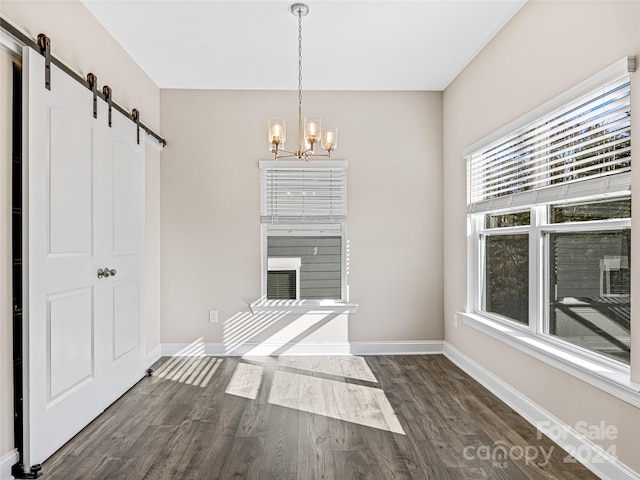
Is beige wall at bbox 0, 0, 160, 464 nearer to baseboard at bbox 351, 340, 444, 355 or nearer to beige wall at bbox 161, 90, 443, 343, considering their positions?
beige wall at bbox 161, 90, 443, 343

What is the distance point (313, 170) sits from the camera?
4.62 metres

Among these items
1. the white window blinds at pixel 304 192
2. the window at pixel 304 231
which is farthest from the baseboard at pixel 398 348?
the white window blinds at pixel 304 192

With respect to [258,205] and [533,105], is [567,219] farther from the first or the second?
[258,205]

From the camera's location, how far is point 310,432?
273 cm

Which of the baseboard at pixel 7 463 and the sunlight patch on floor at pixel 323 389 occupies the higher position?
the baseboard at pixel 7 463

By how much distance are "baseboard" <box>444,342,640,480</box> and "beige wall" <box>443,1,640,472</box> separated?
5 cm

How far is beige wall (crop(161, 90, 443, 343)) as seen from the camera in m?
4.56

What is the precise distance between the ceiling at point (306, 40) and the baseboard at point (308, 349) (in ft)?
8.95

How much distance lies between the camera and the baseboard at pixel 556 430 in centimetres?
214

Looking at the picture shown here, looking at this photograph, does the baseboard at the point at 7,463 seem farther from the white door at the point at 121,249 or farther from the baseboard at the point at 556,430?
the baseboard at the point at 556,430

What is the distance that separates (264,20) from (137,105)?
1520 millimetres

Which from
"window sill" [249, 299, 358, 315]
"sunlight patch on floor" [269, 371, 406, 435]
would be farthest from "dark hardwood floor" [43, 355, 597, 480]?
"window sill" [249, 299, 358, 315]

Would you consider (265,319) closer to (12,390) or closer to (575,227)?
(12,390)

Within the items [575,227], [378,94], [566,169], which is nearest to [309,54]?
[378,94]
